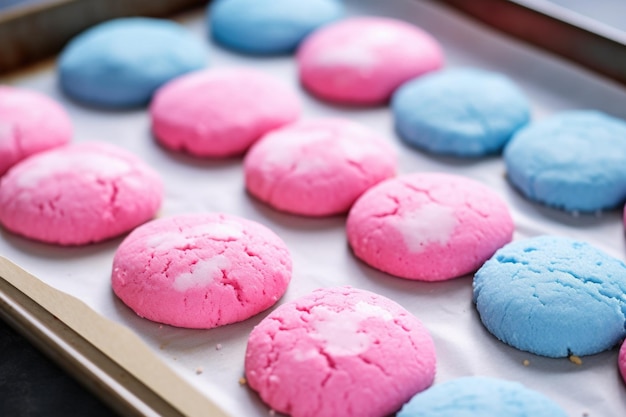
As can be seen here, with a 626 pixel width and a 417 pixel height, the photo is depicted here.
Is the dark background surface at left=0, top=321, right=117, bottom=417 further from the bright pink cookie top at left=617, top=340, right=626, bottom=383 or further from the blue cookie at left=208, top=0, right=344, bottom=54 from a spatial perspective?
the blue cookie at left=208, top=0, right=344, bottom=54

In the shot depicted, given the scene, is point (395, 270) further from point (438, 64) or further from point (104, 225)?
point (438, 64)

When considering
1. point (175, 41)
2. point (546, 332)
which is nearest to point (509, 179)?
point (546, 332)

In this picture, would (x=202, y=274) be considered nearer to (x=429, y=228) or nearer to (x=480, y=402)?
(x=429, y=228)

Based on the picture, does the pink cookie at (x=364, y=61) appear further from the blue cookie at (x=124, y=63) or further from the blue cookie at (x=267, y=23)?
the blue cookie at (x=124, y=63)

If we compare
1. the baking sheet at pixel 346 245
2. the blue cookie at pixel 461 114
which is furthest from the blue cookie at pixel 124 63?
the blue cookie at pixel 461 114

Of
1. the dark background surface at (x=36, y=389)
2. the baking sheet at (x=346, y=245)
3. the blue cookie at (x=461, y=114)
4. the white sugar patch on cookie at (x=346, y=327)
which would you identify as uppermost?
the blue cookie at (x=461, y=114)

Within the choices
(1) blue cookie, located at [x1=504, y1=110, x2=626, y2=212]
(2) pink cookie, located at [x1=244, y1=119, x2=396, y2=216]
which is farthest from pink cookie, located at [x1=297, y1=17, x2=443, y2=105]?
(1) blue cookie, located at [x1=504, y1=110, x2=626, y2=212]

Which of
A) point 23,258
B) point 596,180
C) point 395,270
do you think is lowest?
point 23,258
